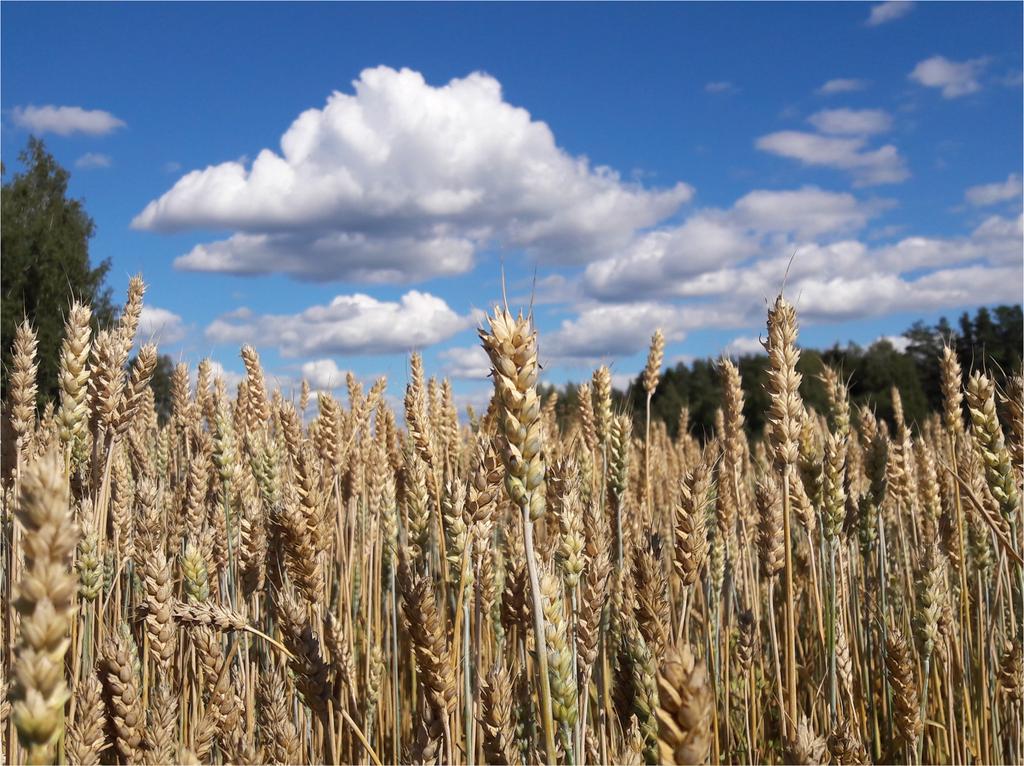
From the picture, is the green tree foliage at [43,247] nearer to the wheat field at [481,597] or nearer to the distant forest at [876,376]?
the distant forest at [876,376]

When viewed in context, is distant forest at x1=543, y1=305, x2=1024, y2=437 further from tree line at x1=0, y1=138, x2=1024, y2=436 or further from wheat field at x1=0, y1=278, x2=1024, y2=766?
wheat field at x1=0, y1=278, x2=1024, y2=766

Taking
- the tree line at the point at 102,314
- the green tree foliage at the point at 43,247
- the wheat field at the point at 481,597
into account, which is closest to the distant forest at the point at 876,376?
the tree line at the point at 102,314

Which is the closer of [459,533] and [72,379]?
[459,533]

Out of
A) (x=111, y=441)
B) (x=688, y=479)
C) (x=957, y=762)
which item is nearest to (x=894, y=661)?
(x=957, y=762)

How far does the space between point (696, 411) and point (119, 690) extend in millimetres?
38253

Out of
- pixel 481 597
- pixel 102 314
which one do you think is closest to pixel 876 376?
pixel 102 314

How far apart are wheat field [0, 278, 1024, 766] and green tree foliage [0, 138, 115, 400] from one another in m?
27.1

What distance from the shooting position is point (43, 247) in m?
30.7

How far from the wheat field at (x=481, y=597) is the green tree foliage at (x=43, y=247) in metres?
27.1

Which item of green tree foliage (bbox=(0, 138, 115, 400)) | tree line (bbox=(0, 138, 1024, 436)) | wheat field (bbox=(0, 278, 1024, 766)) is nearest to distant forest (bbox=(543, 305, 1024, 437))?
tree line (bbox=(0, 138, 1024, 436))

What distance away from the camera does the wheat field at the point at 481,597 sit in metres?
1.45

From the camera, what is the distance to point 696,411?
127 ft

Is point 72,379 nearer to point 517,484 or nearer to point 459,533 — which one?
point 459,533

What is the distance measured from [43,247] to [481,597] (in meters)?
34.6
